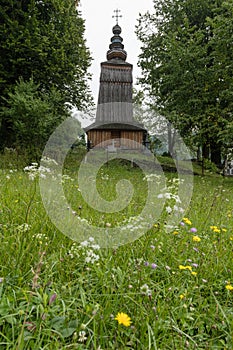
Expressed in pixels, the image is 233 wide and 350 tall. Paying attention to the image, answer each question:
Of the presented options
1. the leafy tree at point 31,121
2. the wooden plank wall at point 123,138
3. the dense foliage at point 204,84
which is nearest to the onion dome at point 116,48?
the wooden plank wall at point 123,138

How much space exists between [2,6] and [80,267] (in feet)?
48.0

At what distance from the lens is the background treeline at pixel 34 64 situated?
9.28 metres

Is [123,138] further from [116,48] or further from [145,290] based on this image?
[145,290]

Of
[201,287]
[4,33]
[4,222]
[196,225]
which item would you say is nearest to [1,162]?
[4,33]

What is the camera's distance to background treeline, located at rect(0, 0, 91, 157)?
9281 millimetres

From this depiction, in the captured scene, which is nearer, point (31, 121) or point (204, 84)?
point (31, 121)

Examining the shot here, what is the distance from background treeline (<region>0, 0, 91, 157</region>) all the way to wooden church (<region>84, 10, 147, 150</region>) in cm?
423

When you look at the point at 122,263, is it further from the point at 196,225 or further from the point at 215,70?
the point at 215,70

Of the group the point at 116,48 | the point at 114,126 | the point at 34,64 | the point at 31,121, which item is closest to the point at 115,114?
the point at 114,126

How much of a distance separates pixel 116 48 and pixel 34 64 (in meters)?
11.4

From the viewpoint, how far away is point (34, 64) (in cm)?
1318

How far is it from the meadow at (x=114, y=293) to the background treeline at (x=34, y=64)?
23.8ft

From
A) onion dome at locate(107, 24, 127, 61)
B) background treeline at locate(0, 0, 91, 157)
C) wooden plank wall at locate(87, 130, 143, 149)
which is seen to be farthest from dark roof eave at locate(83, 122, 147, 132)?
onion dome at locate(107, 24, 127, 61)

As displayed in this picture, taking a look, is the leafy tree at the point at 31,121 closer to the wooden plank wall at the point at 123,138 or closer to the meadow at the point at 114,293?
the meadow at the point at 114,293
